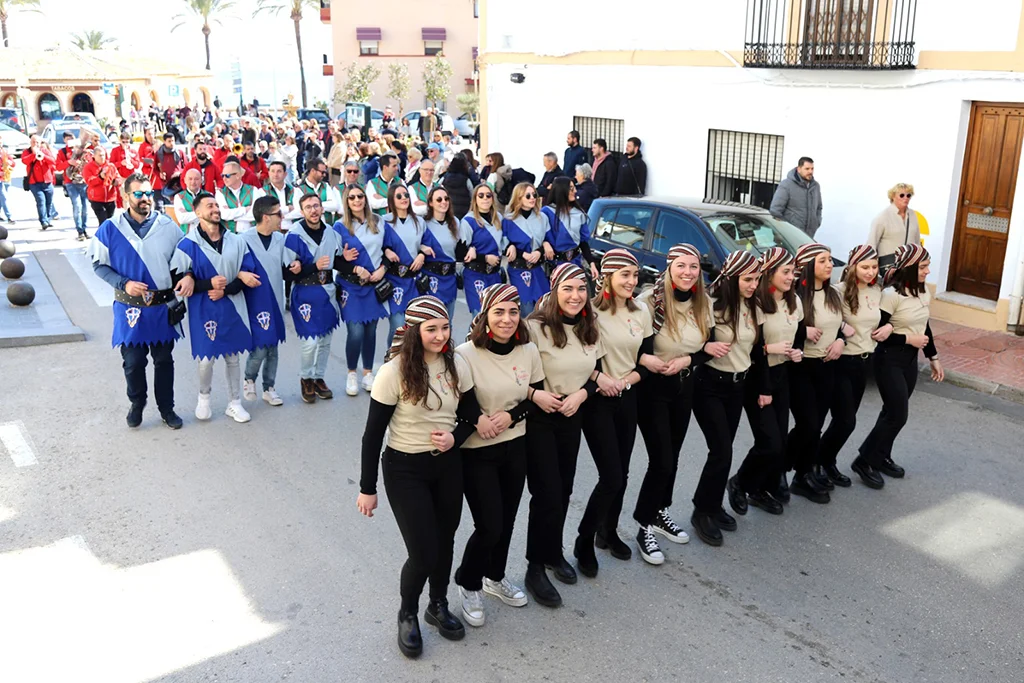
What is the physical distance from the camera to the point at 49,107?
181ft

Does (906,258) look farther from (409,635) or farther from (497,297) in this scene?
(409,635)

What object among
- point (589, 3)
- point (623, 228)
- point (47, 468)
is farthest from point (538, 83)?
point (47, 468)

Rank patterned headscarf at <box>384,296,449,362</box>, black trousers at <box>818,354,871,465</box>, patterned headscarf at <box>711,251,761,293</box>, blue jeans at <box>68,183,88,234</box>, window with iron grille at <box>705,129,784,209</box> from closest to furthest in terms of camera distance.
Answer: patterned headscarf at <box>384,296,449,362</box>
patterned headscarf at <box>711,251,761,293</box>
black trousers at <box>818,354,871,465</box>
window with iron grille at <box>705,129,784,209</box>
blue jeans at <box>68,183,88,234</box>

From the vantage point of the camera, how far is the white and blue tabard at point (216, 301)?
7887 millimetres

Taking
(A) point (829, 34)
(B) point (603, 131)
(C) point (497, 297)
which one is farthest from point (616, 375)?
(B) point (603, 131)

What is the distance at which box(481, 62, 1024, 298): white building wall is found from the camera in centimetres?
1167

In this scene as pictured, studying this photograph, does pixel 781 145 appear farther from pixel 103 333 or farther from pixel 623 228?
pixel 103 333

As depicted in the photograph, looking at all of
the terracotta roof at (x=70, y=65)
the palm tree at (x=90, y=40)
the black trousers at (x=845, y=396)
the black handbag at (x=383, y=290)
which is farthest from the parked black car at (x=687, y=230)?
the palm tree at (x=90, y=40)

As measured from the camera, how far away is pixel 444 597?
16.9 ft

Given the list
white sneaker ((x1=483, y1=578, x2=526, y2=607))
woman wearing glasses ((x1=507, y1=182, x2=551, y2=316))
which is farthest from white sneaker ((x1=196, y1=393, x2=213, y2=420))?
white sneaker ((x1=483, y1=578, x2=526, y2=607))

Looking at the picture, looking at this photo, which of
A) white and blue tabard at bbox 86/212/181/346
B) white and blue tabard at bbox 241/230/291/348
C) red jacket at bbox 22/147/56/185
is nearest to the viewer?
white and blue tabard at bbox 86/212/181/346

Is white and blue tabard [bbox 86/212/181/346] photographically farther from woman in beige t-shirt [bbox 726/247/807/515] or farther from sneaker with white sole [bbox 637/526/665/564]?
woman in beige t-shirt [bbox 726/247/807/515]

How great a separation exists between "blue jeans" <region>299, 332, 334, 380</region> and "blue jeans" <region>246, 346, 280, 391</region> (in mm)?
265

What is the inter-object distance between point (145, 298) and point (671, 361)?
434cm
